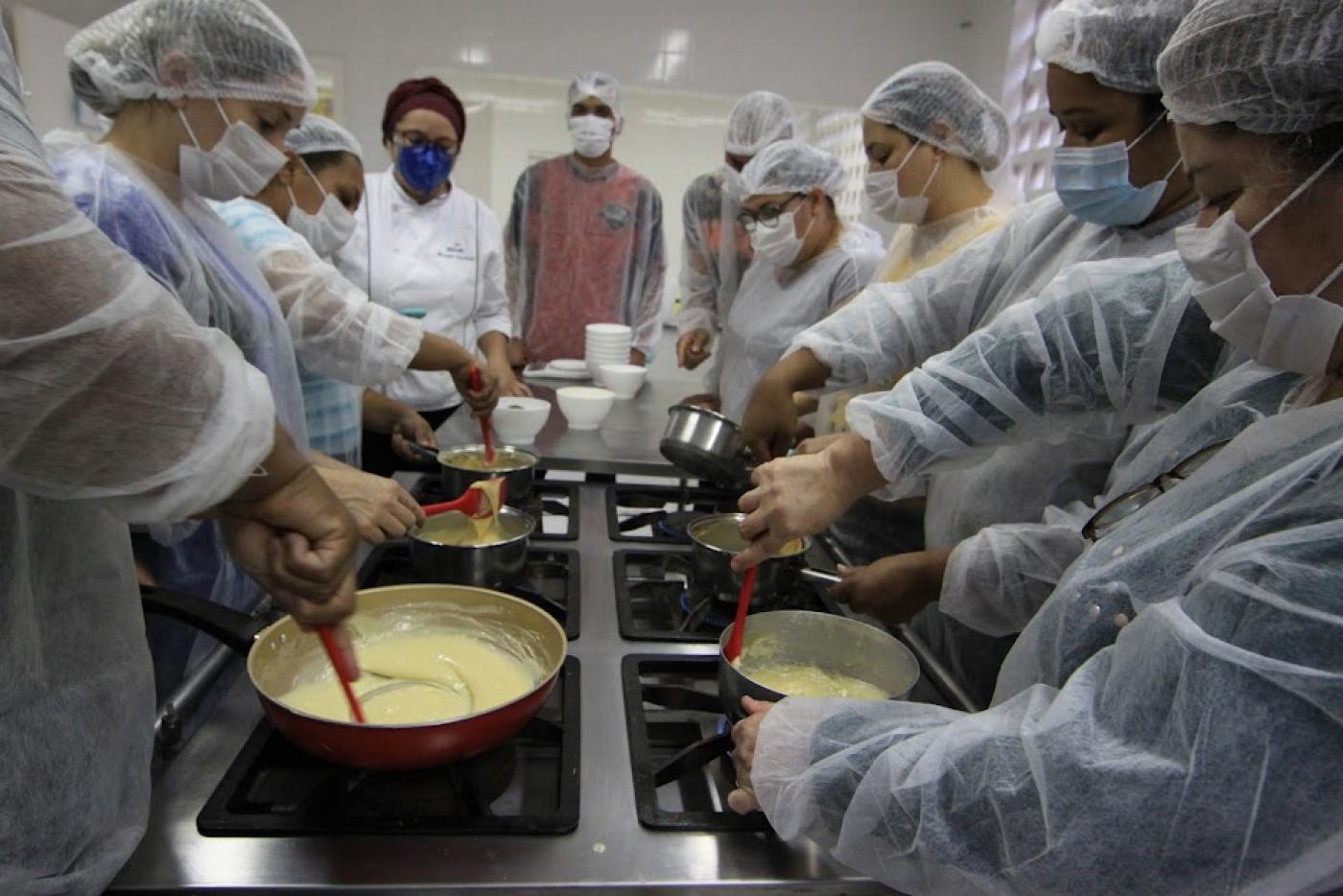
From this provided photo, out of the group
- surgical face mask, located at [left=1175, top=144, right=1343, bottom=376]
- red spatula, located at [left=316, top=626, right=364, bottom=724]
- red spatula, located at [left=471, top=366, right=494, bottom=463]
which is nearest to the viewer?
surgical face mask, located at [left=1175, top=144, right=1343, bottom=376]

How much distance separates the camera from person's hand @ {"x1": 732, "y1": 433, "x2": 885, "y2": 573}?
37.1 inches

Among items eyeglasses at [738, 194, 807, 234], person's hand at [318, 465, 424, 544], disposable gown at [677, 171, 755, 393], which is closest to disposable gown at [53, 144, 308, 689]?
person's hand at [318, 465, 424, 544]

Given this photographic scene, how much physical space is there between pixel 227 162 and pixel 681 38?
336 centimetres

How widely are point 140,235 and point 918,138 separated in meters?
1.50

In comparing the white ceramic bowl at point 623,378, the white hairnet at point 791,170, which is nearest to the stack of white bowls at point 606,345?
the white ceramic bowl at point 623,378

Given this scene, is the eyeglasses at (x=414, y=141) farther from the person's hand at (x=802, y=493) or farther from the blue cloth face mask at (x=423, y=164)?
the person's hand at (x=802, y=493)

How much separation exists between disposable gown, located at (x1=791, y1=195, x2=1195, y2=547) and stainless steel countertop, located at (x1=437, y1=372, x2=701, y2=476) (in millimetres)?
594

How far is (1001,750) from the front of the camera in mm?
548

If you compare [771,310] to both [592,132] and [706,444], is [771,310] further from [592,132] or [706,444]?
[592,132]

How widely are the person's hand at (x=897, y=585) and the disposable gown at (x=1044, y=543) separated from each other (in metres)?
0.04

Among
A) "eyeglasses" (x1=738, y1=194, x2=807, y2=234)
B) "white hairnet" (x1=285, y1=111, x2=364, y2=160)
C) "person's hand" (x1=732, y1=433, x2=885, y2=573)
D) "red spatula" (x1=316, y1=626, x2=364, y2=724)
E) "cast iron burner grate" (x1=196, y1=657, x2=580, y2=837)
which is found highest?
"white hairnet" (x1=285, y1=111, x2=364, y2=160)

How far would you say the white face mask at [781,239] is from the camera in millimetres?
2234

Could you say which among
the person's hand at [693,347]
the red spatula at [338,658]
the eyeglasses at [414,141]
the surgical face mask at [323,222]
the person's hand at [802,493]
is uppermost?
the eyeglasses at [414,141]

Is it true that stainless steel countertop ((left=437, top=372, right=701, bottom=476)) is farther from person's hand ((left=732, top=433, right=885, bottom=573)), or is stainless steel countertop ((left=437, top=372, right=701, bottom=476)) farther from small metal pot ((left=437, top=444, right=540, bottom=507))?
person's hand ((left=732, top=433, right=885, bottom=573))
